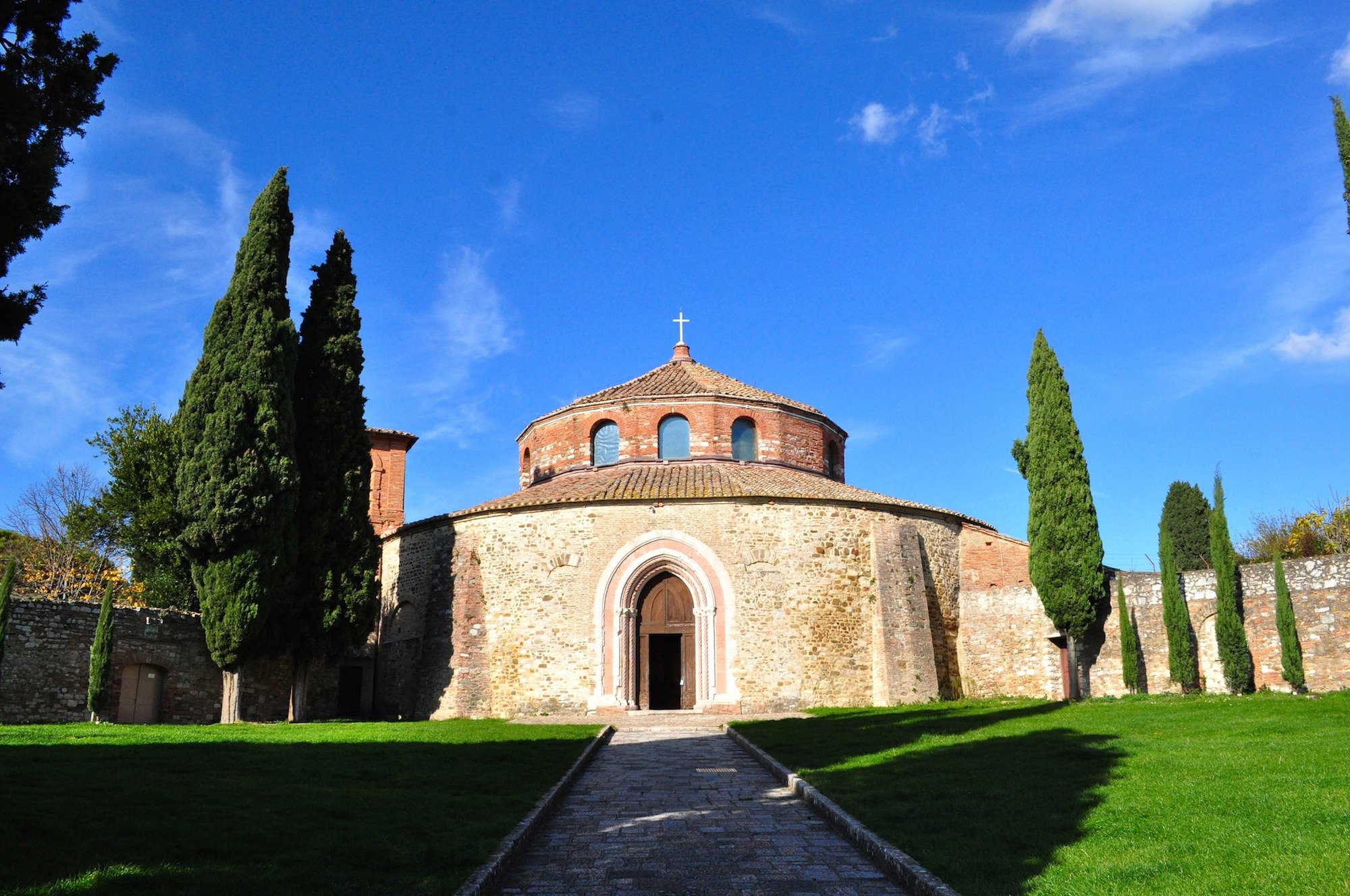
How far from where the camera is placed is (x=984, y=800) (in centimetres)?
948

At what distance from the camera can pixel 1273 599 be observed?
22.7m

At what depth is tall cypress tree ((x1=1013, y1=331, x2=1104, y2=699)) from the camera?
24.6 metres

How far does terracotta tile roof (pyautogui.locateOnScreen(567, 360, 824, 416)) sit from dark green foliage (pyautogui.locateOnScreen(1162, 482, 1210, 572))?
21.9m

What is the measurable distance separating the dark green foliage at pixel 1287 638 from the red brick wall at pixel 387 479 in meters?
27.1

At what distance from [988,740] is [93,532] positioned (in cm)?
3703

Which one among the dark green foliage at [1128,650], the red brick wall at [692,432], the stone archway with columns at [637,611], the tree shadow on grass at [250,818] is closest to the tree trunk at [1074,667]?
the dark green foliage at [1128,650]

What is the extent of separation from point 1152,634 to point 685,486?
40.0 ft

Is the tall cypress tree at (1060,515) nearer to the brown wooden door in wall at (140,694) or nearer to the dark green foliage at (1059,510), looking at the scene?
the dark green foliage at (1059,510)

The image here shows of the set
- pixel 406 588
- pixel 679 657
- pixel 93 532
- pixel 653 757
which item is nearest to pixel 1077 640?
pixel 679 657

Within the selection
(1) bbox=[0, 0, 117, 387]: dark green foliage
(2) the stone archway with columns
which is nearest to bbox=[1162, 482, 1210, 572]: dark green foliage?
(2) the stone archway with columns

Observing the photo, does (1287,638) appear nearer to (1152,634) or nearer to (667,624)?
(1152,634)

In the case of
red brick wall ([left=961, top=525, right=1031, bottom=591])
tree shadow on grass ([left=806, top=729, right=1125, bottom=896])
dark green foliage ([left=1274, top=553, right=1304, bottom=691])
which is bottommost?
tree shadow on grass ([left=806, top=729, right=1125, bottom=896])

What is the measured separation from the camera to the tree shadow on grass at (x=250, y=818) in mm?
6324

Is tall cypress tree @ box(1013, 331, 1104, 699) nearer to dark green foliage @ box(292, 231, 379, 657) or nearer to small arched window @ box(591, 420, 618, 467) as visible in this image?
small arched window @ box(591, 420, 618, 467)
